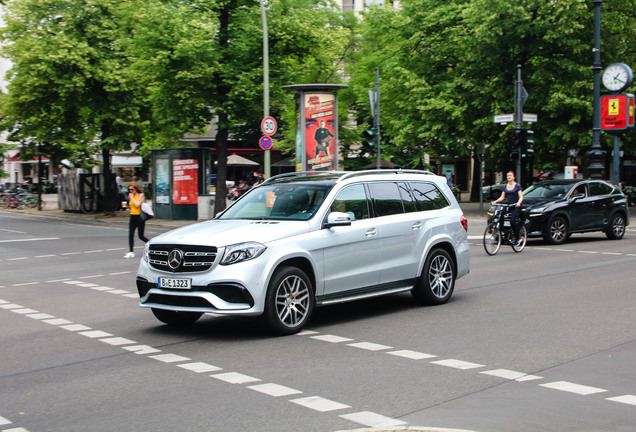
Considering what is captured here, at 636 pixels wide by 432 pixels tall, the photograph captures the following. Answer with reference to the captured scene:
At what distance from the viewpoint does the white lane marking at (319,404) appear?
5.33 m

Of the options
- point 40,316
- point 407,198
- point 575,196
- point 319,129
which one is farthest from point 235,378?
point 319,129

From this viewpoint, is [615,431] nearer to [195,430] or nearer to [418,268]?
[195,430]

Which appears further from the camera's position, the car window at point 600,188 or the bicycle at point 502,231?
the car window at point 600,188

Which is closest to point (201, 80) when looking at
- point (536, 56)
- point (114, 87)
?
point (114, 87)

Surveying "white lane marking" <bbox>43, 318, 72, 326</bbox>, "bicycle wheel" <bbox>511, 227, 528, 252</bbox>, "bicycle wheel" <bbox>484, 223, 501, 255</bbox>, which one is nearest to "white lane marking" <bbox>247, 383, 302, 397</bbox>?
"white lane marking" <bbox>43, 318, 72, 326</bbox>

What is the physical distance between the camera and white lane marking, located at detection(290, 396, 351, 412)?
5.33 metres

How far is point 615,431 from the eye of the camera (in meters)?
4.75

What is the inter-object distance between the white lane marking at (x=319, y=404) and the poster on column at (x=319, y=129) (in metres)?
18.0

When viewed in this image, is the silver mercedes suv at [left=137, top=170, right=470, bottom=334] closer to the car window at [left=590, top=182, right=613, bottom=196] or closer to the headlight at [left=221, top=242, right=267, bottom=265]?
the headlight at [left=221, top=242, right=267, bottom=265]

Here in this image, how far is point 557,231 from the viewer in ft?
62.7

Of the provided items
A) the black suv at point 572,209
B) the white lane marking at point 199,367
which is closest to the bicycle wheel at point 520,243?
the black suv at point 572,209

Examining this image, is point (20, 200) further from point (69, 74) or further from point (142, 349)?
point (142, 349)

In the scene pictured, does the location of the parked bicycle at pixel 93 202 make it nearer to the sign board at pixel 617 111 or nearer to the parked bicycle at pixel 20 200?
the parked bicycle at pixel 20 200

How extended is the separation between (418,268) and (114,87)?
24.2m
